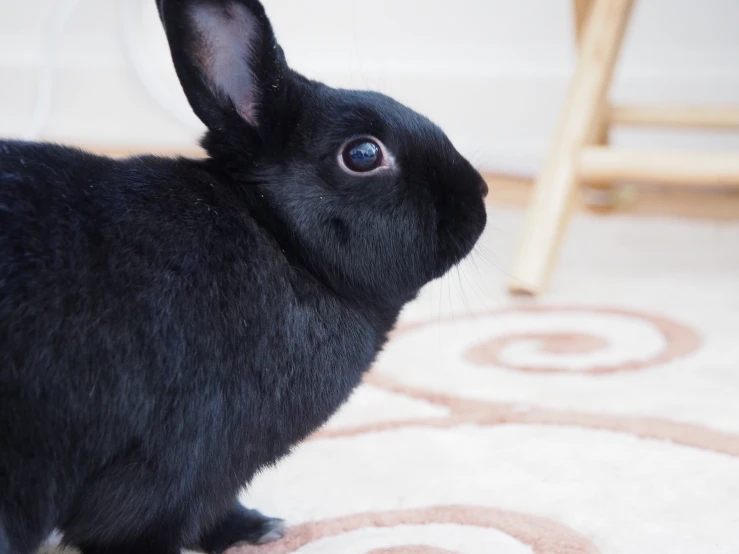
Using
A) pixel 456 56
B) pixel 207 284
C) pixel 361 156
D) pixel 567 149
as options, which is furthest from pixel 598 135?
pixel 207 284

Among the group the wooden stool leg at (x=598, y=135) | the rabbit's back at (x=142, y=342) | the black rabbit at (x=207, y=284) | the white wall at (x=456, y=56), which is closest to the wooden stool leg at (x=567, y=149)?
the wooden stool leg at (x=598, y=135)

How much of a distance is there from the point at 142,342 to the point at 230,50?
232 mm

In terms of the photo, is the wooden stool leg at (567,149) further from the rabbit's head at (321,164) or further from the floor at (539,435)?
the rabbit's head at (321,164)

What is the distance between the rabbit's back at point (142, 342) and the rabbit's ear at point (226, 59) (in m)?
0.06

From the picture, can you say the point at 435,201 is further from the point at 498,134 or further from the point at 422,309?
the point at 498,134

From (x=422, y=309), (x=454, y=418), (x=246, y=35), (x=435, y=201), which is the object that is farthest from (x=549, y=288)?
(x=246, y=35)

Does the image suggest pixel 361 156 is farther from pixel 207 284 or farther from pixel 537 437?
pixel 537 437

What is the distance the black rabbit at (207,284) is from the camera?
0.58 metres

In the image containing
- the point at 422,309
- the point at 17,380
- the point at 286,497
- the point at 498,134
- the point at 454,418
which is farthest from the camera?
the point at 498,134

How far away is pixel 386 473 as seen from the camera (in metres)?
0.89

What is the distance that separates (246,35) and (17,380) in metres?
0.30

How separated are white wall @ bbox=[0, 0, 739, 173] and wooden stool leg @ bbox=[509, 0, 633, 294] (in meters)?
0.53

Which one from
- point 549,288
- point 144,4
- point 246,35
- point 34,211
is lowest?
point 549,288

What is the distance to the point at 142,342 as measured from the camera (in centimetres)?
60
